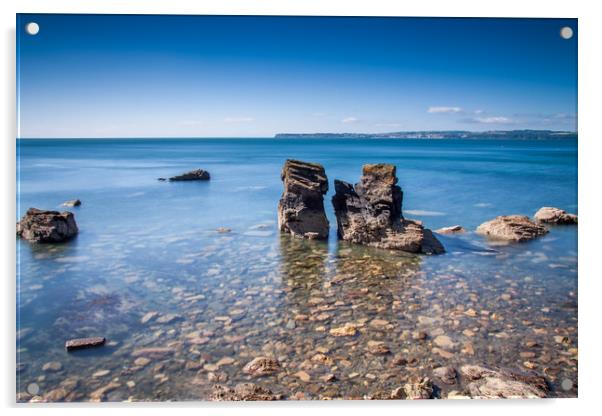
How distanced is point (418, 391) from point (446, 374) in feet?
1.20

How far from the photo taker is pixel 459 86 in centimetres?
613

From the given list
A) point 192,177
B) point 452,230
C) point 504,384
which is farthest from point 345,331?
point 192,177

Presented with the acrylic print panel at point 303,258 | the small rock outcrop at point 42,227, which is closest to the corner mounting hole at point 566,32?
the acrylic print panel at point 303,258

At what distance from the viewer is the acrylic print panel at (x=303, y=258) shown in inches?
175

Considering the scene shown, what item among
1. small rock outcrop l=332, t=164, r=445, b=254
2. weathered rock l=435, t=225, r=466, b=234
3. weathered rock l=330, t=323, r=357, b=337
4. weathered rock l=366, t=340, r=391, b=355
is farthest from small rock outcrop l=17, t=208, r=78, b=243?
weathered rock l=435, t=225, r=466, b=234

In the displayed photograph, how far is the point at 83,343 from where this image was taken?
15.4ft

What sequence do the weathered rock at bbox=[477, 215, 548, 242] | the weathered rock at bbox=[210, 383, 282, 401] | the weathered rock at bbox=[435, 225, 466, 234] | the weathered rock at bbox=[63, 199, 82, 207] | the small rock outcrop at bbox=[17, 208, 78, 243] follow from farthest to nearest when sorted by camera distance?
the weathered rock at bbox=[63, 199, 82, 207] → the weathered rock at bbox=[435, 225, 466, 234] → the weathered rock at bbox=[477, 215, 548, 242] → the small rock outcrop at bbox=[17, 208, 78, 243] → the weathered rock at bbox=[210, 383, 282, 401]

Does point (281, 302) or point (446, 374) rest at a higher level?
point (281, 302)

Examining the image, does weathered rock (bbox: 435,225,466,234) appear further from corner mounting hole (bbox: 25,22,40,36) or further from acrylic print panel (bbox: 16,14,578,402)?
corner mounting hole (bbox: 25,22,40,36)

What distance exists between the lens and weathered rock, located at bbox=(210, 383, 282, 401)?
167 inches

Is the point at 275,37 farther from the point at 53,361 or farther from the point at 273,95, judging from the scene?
the point at 53,361

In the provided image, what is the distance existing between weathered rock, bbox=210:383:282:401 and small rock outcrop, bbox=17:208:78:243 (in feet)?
16.9

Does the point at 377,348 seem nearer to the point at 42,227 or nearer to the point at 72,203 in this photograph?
the point at 42,227
